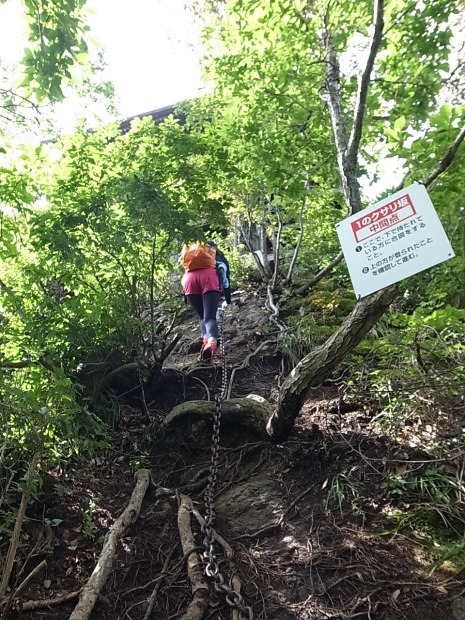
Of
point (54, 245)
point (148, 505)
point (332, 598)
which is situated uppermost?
point (54, 245)

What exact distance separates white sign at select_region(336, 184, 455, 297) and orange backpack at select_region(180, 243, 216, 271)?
3.49m

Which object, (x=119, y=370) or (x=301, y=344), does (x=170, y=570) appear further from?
(x=301, y=344)

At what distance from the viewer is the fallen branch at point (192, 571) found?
2.58 metres

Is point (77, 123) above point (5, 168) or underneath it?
above

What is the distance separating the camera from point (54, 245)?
429cm

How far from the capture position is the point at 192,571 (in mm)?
2898

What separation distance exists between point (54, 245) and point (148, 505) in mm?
2681

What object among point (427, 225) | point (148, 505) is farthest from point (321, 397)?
point (427, 225)

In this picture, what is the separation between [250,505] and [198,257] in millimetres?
3487

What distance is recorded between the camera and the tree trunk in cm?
320

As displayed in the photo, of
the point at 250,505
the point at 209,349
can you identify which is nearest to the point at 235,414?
the point at 250,505

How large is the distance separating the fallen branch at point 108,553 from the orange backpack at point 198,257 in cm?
299

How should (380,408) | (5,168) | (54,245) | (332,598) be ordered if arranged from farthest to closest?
(54,245), (380,408), (5,168), (332,598)

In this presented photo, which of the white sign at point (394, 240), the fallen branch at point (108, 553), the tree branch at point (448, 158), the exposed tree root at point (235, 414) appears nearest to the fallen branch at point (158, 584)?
the fallen branch at point (108, 553)
